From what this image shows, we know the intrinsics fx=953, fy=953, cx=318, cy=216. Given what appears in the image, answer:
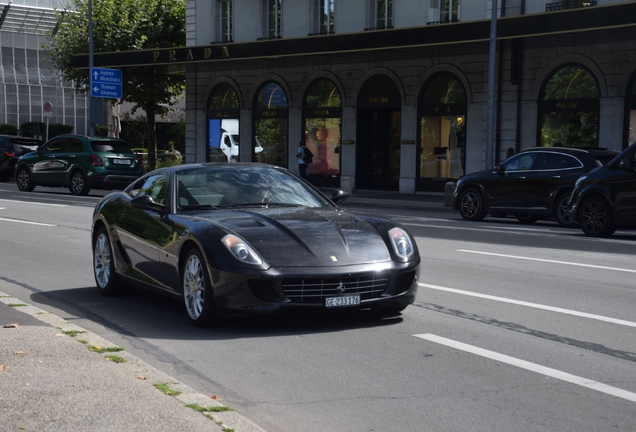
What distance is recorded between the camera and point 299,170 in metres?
34.7

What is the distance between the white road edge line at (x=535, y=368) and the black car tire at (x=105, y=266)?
345 cm

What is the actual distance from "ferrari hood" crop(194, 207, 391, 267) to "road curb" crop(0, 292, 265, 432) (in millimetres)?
1384

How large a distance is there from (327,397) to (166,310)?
3457 mm

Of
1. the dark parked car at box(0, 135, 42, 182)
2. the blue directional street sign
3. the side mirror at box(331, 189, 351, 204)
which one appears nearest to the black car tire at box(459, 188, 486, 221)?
the side mirror at box(331, 189, 351, 204)

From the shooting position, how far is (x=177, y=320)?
809cm

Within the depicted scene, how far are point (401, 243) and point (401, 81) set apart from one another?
25.1m

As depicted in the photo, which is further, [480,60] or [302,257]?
[480,60]

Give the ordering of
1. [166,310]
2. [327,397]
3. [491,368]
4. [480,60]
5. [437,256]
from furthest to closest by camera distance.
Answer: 1. [480,60]
2. [437,256]
3. [166,310]
4. [491,368]
5. [327,397]

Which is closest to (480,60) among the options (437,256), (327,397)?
(437,256)

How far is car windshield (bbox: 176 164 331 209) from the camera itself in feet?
27.7

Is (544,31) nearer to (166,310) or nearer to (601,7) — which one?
(601,7)

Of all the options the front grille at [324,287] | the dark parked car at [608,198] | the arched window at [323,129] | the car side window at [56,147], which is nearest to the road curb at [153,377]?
the front grille at [324,287]

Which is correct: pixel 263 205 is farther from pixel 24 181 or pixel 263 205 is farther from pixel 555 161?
pixel 24 181

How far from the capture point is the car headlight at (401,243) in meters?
7.72
